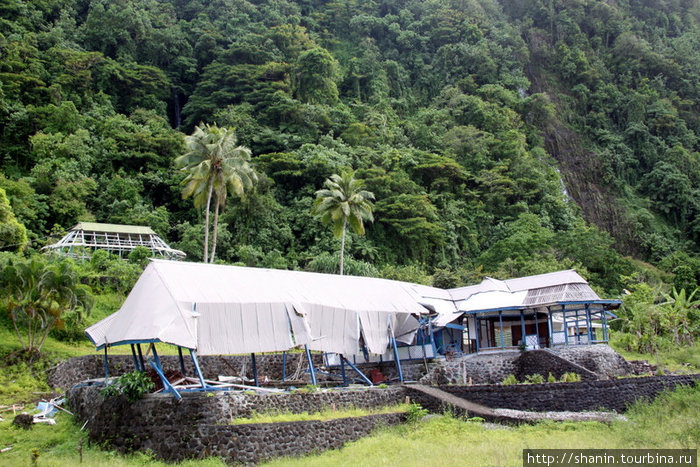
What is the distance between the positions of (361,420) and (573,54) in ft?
222

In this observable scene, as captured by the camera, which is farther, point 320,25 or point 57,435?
point 320,25

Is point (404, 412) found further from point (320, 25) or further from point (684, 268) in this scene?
point (320, 25)

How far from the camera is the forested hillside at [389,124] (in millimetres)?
44688

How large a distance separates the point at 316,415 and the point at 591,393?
9.71 m

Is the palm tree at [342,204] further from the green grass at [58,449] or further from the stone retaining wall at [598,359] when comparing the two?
the green grass at [58,449]

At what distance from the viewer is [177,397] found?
1725 centimetres

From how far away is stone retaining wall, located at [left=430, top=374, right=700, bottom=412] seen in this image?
68.8 feet

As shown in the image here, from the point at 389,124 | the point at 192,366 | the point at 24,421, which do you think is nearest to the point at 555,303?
the point at 192,366

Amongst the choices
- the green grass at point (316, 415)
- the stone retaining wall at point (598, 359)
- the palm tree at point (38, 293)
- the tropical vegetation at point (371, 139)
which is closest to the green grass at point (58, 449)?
the green grass at point (316, 415)

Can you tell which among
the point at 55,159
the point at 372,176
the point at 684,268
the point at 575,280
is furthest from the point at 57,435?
the point at 684,268

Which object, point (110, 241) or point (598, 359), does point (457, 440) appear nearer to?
point (598, 359)

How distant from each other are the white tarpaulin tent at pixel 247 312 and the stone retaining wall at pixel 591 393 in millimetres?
6722

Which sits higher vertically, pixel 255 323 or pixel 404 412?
pixel 255 323

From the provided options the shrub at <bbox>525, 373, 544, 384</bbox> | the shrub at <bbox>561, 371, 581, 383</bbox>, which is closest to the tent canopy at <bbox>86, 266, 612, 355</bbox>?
the shrub at <bbox>525, 373, 544, 384</bbox>
